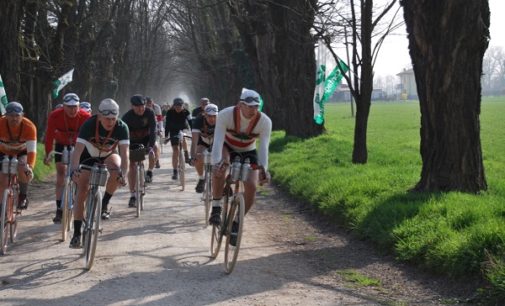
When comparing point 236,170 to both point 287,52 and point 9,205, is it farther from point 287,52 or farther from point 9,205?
point 287,52

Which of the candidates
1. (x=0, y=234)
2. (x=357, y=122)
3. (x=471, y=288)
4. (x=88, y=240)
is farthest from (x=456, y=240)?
(x=357, y=122)

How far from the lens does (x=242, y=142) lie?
326 inches

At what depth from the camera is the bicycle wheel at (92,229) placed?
7.44 m

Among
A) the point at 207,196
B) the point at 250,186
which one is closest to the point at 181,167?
the point at 207,196

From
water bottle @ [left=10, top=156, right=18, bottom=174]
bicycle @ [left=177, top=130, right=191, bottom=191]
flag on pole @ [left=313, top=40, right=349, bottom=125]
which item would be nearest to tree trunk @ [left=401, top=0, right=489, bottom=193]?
water bottle @ [left=10, top=156, right=18, bottom=174]

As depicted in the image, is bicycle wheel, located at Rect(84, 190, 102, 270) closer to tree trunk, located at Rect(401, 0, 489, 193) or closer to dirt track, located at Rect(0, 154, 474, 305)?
dirt track, located at Rect(0, 154, 474, 305)

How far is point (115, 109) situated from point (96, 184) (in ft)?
3.06

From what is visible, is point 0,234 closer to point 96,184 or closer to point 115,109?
point 96,184

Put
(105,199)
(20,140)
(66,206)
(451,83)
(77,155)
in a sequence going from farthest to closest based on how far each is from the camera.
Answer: (105,199) < (451,83) < (66,206) < (20,140) < (77,155)

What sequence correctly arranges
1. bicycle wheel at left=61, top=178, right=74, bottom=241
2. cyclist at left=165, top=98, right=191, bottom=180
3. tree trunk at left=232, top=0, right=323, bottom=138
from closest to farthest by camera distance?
bicycle wheel at left=61, top=178, right=74, bottom=241 < cyclist at left=165, top=98, right=191, bottom=180 < tree trunk at left=232, top=0, right=323, bottom=138

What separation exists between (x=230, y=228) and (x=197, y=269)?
0.55 m

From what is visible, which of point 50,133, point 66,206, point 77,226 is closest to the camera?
point 77,226

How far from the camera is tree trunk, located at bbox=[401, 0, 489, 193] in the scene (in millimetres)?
9625

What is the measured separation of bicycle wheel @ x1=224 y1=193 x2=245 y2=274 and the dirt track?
0.14 metres
